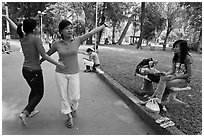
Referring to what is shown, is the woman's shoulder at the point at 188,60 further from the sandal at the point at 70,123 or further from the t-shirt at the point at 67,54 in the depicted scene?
the sandal at the point at 70,123

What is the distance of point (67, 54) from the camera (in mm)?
2848

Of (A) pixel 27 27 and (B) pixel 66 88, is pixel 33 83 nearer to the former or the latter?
(B) pixel 66 88

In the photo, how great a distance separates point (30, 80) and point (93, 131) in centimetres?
119

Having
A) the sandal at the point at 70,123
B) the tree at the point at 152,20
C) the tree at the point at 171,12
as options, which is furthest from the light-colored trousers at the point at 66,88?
the tree at the point at 152,20

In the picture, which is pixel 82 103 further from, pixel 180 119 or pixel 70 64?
pixel 180 119

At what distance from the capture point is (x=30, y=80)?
293 cm

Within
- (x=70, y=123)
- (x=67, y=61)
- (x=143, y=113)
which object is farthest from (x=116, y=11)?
(x=70, y=123)

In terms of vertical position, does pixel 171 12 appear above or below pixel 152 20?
above

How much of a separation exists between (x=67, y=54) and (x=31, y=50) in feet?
1.69

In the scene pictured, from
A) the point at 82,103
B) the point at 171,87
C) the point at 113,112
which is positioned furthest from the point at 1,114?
the point at 171,87

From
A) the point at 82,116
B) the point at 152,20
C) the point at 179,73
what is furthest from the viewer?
the point at 152,20

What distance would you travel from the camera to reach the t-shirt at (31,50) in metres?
2.80

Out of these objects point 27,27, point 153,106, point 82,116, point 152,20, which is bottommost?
point 82,116

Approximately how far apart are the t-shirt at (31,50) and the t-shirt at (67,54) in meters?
0.28
